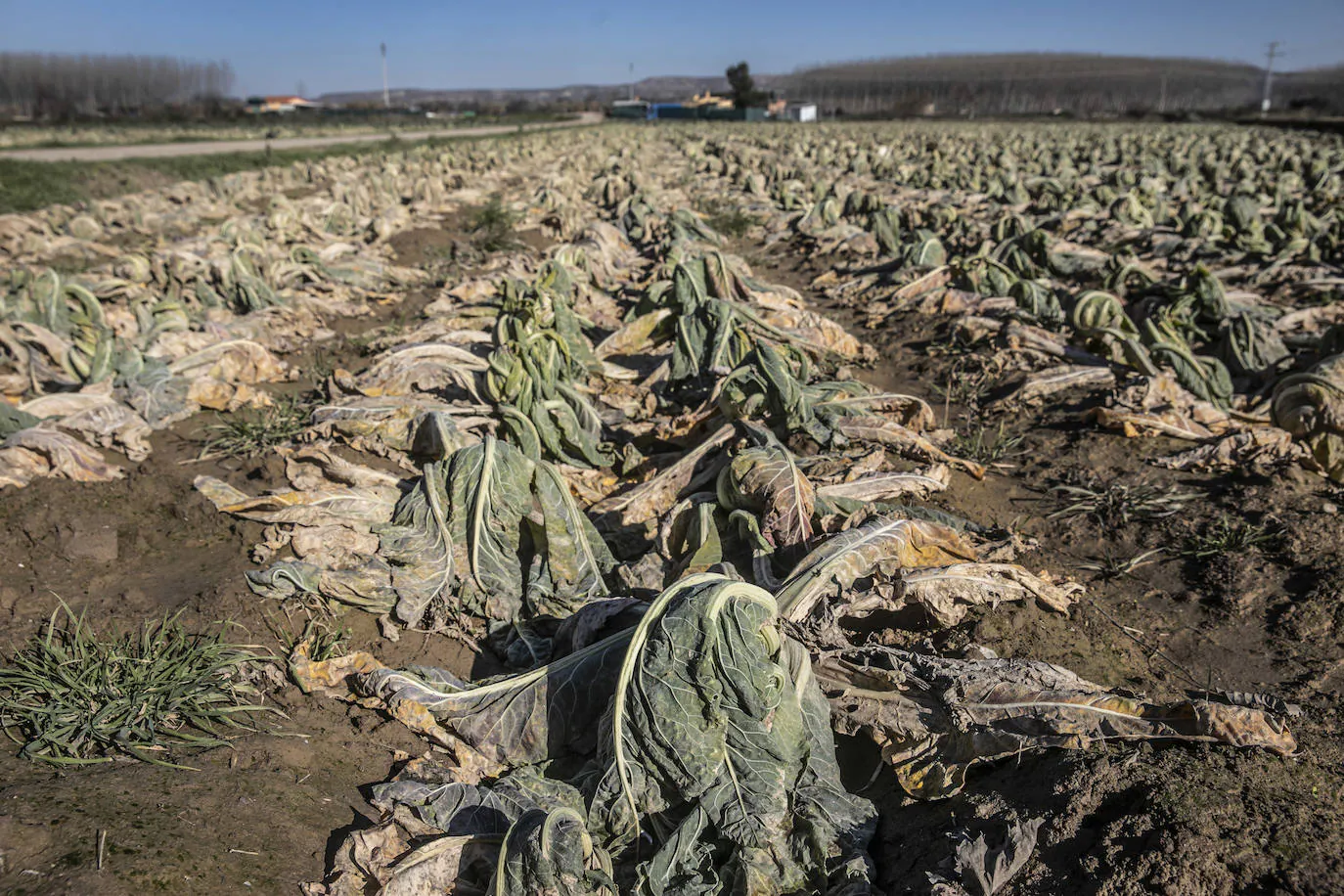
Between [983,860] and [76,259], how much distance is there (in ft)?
44.4

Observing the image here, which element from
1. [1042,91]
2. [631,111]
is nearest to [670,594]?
[631,111]

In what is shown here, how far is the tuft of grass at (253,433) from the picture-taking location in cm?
529

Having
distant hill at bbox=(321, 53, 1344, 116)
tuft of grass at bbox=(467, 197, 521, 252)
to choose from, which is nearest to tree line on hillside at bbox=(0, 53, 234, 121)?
distant hill at bbox=(321, 53, 1344, 116)

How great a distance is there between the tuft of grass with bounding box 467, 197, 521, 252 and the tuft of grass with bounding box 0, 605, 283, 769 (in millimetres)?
9230

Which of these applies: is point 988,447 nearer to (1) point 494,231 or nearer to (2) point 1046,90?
(1) point 494,231

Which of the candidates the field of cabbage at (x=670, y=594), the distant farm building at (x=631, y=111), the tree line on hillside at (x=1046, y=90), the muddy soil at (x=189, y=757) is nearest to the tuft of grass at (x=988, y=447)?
the field of cabbage at (x=670, y=594)

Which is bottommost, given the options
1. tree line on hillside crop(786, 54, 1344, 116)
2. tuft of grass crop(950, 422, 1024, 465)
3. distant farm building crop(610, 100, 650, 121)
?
tuft of grass crop(950, 422, 1024, 465)

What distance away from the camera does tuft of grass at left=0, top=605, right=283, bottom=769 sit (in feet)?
8.81

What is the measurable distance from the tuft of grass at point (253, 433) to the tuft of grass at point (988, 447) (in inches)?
176

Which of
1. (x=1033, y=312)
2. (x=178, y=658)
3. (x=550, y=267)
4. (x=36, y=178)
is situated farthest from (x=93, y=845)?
(x=36, y=178)

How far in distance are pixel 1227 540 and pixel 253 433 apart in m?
5.88

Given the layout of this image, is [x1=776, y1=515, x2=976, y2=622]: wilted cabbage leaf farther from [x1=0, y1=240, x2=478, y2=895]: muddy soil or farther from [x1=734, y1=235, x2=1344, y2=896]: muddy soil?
[x1=0, y1=240, x2=478, y2=895]: muddy soil

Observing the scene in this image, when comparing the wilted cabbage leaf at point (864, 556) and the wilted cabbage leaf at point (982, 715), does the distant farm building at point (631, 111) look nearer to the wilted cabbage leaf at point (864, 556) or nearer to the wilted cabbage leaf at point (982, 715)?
the wilted cabbage leaf at point (864, 556)

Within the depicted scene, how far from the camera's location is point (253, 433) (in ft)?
17.6
